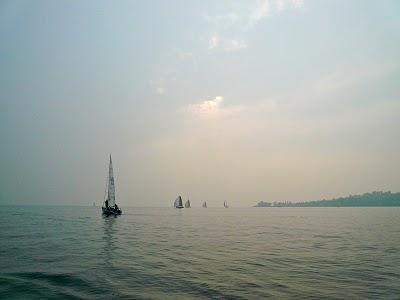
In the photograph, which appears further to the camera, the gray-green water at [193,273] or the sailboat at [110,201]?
the sailboat at [110,201]

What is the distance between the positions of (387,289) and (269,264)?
902 cm

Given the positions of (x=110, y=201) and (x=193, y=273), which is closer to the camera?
(x=193, y=273)

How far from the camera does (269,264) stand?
2564 cm

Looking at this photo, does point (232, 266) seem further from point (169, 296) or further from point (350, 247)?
point (350, 247)

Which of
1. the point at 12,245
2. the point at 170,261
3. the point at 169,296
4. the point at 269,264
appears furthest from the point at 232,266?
the point at 12,245

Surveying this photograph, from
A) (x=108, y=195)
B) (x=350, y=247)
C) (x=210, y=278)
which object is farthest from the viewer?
(x=108, y=195)

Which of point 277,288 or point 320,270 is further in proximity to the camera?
point 320,270

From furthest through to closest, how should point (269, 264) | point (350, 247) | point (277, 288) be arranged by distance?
point (350, 247), point (269, 264), point (277, 288)

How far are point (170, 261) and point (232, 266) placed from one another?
17.5 ft

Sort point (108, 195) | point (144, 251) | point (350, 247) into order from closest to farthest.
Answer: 1. point (144, 251)
2. point (350, 247)
3. point (108, 195)

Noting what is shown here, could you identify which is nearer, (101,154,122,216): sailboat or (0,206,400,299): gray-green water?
(0,206,400,299): gray-green water

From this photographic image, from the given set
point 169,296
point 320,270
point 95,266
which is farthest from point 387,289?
point 95,266

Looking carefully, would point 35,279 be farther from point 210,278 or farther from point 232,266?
point 232,266

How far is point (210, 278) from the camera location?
65.9 feet
